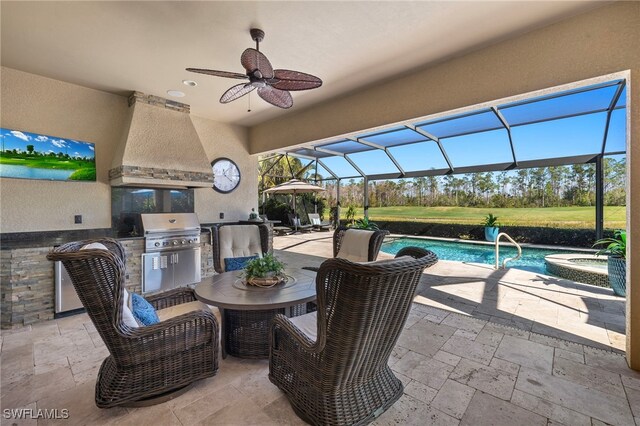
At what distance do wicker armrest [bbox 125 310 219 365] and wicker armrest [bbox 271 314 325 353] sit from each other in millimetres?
457

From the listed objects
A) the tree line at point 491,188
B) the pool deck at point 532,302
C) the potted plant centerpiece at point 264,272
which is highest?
the tree line at point 491,188

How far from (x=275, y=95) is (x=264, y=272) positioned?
6.06 ft

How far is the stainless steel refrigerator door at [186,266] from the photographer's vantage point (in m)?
4.53

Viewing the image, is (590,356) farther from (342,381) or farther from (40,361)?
(40,361)

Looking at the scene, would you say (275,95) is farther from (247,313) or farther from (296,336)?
(296,336)

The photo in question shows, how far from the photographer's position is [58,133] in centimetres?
397

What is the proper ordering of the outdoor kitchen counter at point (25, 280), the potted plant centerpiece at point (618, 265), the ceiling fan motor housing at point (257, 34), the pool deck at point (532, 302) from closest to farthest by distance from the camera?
1. the ceiling fan motor housing at point (257, 34)
2. the pool deck at point (532, 302)
3. the outdoor kitchen counter at point (25, 280)
4. the potted plant centerpiece at point (618, 265)

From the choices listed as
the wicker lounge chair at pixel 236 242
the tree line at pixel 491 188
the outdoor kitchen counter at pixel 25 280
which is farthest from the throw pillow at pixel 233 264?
the tree line at pixel 491 188

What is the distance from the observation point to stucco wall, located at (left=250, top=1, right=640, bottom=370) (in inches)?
91.1

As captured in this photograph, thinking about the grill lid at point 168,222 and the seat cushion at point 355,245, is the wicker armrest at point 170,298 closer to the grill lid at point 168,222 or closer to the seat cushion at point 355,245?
the seat cushion at point 355,245

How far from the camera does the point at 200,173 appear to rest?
16.1 feet

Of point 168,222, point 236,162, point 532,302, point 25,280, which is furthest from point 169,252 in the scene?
point 532,302

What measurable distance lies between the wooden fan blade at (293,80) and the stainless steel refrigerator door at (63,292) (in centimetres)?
341

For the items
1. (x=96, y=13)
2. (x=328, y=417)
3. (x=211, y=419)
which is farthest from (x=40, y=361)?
(x=96, y=13)
